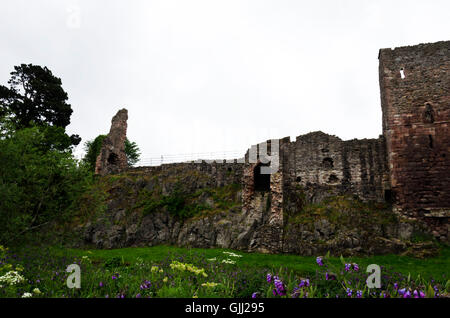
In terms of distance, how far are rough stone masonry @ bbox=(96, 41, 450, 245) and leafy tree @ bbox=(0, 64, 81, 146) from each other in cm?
2456

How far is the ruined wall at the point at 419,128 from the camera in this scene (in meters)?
18.8

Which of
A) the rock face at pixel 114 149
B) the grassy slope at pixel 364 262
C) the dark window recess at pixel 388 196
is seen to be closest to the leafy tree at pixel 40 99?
the rock face at pixel 114 149

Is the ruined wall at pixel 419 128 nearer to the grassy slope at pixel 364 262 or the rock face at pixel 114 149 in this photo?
the grassy slope at pixel 364 262

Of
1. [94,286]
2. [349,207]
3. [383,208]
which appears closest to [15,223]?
[94,286]

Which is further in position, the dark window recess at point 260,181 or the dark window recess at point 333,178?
the dark window recess at point 260,181

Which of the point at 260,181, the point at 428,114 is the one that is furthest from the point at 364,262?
the point at 428,114

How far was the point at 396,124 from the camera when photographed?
20.9 meters

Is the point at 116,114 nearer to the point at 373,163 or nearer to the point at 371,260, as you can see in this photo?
the point at 373,163

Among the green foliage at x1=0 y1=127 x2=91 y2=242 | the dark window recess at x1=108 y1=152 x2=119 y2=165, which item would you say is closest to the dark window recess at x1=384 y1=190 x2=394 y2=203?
the green foliage at x1=0 y1=127 x2=91 y2=242

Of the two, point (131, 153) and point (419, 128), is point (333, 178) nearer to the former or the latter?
point (419, 128)

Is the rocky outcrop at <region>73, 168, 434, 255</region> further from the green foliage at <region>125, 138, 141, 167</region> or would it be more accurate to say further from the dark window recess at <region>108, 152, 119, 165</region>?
the green foliage at <region>125, 138, 141, 167</region>

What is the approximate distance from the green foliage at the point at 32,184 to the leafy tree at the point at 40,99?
65.7 feet

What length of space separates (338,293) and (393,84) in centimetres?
2074

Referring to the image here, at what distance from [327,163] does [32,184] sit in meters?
20.6
